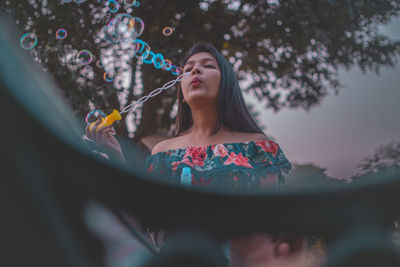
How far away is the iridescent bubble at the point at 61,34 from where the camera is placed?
248 cm

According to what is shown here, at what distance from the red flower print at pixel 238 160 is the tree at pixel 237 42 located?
62.6 inches

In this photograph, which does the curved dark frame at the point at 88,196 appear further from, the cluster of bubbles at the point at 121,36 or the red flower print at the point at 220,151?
the cluster of bubbles at the point at 121,36

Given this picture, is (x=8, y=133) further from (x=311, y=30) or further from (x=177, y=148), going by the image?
(x=311, y=30)

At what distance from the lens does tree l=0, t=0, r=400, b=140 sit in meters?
2.69

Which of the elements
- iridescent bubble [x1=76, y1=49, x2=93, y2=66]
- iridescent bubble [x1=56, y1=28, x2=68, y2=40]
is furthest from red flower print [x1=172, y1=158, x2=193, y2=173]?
iridescent bubble [x1=56, y1=28, x2=68, y2=40]

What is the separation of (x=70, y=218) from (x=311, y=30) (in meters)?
3.85

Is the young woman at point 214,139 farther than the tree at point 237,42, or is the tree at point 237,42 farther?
the tree at point 237,42

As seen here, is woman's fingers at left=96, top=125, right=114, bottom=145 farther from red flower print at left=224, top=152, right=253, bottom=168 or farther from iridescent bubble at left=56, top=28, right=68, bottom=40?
iridescent bubble at left=56, top=28, right=68, bottom=40

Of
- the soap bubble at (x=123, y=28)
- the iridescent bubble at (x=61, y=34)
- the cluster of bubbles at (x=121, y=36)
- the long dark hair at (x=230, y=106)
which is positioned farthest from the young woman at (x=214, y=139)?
the iridescent bubble at (x=61, y=34)

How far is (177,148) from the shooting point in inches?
62.4

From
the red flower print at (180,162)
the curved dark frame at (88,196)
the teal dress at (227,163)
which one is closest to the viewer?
the curved dark frame at (88,196)

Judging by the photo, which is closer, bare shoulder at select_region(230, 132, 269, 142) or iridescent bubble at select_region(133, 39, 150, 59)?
bare shoulder at select_region(230, 132, 269, 142)

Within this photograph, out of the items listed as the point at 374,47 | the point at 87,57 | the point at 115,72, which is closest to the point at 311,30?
the point at 374,47

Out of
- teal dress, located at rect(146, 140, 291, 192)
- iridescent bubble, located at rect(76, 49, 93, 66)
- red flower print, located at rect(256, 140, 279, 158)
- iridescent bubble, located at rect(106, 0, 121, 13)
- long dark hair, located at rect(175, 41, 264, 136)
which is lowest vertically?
teal dress, located at rect(146, 140, 291, 192)
